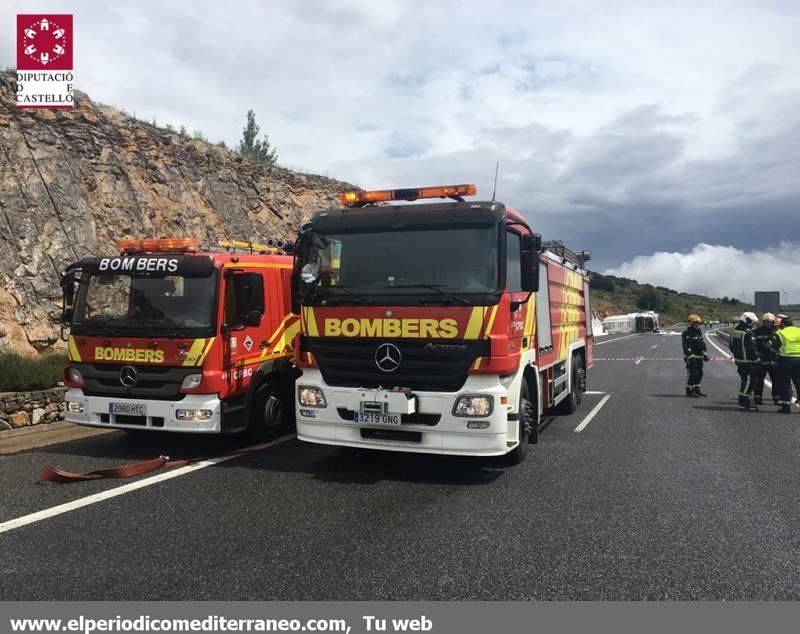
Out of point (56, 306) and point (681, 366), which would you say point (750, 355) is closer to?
point (681, 366)

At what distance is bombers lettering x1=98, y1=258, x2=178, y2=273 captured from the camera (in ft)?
23.9

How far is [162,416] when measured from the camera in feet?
22.8

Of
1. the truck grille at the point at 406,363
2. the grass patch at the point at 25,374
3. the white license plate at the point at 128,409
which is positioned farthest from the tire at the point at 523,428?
the grass patch at the point at 25,374

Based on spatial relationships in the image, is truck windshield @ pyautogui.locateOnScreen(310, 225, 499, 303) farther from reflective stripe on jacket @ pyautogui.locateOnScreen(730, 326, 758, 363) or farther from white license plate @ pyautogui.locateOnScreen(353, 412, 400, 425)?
reflective stripe on jacket @ pyautogui.locateOnScreen(730, 326, 758, 363)

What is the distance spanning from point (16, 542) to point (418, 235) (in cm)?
408

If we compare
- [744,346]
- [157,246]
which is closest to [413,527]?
[157,246]

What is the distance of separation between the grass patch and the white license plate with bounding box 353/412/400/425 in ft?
18.7

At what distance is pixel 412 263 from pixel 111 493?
11.2 ft

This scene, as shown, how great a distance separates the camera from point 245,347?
300 inches

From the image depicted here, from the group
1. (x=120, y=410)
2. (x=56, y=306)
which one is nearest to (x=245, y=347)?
(x=120, y=410)

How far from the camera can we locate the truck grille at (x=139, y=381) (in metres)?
6.99

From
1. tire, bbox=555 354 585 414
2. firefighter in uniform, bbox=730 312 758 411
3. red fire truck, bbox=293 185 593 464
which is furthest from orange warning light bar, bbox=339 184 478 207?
firefighter in uniform, bbox=730 312 758 411
